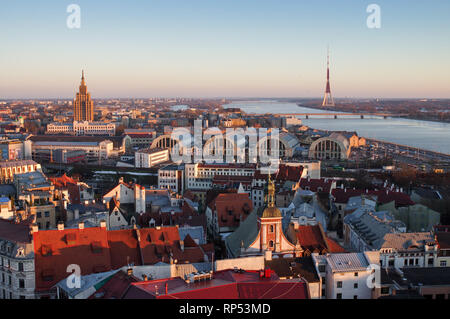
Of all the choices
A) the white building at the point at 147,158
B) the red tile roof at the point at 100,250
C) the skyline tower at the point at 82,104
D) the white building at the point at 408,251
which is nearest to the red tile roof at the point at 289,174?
the white building at the point at 408,251

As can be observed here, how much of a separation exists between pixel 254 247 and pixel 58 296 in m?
3.26

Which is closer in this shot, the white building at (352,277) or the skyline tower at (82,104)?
the white building at (352,277)

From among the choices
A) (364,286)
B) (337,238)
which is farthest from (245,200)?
(364,286)

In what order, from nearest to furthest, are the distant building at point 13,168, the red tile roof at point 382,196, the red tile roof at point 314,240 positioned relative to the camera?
the red tile roof at point 314,240
the red tile roof at point 382,196
the distant building at point 13,168

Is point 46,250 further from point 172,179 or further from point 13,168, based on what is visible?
point 13,168

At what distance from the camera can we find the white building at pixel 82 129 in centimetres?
4128

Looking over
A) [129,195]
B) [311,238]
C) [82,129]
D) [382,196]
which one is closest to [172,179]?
[129,195]

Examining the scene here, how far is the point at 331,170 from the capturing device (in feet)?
77.9

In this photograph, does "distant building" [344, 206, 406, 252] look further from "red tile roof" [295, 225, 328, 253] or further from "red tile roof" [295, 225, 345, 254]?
"red tile roof" [295, 225, 328, 253]

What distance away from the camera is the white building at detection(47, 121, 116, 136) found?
4128cm

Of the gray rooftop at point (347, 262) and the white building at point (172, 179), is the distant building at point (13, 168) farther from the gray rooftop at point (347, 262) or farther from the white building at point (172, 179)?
the gray rooftop at point (347, 262)

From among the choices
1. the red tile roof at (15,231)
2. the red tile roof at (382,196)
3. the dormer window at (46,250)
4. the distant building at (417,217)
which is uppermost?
the red tile roof at (15,231)
